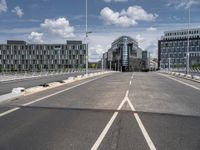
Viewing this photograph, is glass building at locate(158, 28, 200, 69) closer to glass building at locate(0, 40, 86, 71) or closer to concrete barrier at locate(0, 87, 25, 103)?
glass building at locate(0, 40, 86, 71)

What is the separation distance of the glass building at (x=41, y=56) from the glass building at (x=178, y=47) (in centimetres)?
4531

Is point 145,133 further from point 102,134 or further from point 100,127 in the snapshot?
Answer: point 100,127

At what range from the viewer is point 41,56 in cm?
15762

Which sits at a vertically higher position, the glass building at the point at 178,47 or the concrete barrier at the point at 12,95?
the glass building at the point at 178,47

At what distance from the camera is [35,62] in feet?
519

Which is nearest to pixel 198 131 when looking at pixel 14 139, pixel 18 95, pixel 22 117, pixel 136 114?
pixel 136 114

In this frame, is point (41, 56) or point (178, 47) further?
point (178, 47)

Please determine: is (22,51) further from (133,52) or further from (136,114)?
(136,114)

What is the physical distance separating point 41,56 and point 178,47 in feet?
233

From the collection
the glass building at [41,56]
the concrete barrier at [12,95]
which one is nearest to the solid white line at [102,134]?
the concrete barrier at [12,95]

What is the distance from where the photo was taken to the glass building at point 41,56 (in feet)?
511

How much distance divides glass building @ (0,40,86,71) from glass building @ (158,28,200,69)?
4531 cm

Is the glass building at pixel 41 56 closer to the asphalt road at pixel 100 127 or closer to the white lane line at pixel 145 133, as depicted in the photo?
the asphalt road at pixel 100 127

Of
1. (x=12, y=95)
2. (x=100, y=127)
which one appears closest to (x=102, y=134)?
(x=100, y=127)
